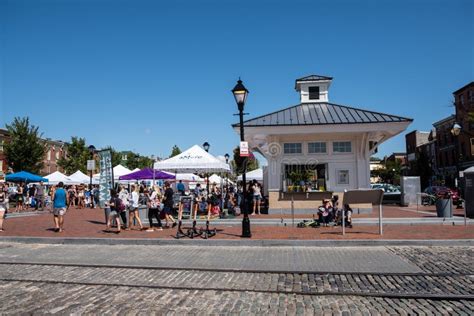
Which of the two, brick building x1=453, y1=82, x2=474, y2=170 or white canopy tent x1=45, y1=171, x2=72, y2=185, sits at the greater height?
brick building x1=453, y1=82, x2=474, y2=170

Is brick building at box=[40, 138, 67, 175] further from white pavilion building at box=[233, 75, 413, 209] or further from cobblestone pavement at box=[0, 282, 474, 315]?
cobblestone pavement at box=[0, 282, 474, 315]

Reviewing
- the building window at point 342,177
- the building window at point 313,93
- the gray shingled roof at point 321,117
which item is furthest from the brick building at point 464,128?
the building window at point 342,177

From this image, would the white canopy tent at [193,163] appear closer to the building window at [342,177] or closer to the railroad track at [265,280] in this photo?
the building window at [342,177]

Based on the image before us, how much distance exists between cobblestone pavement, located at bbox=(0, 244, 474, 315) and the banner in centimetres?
716

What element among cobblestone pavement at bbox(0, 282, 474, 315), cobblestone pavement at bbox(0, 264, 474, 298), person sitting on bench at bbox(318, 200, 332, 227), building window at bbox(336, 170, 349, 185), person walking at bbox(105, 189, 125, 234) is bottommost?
cobblestone pavement at bbox(0, 282, 474, 315)

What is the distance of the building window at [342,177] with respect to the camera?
19453mm

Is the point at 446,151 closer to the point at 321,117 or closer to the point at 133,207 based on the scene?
the point at 321,117

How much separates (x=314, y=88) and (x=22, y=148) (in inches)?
1174

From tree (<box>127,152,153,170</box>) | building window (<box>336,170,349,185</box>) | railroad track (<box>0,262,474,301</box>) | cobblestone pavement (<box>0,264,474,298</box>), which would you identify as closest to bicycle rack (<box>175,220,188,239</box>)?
railroad track (<box>0,262,474,301</box>)

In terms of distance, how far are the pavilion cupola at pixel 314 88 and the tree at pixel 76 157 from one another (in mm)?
42115

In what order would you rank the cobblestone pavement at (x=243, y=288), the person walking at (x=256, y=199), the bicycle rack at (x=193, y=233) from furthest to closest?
the person walking at (x=256, y=199), the bicycle rack at (x=193, y=233), the cobblestone pavement at (x=243, y=288)

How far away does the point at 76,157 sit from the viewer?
5656 cm

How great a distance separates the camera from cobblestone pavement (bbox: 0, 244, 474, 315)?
5.62 m

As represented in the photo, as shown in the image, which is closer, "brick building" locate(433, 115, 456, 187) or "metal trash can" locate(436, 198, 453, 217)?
"metal trash can" locate(436, 198, 453, 217)
